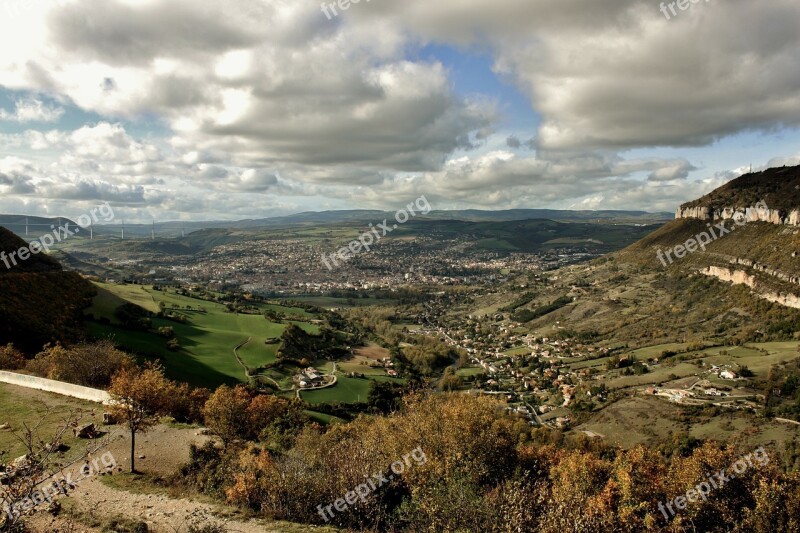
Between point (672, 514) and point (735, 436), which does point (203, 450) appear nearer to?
point (672, 514)

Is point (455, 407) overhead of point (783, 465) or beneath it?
overhead

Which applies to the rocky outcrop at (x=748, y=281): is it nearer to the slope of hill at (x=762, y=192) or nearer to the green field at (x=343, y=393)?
the slope of hill at (x=762, y=192)

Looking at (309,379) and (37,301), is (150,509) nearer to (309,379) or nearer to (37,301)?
(309,379)

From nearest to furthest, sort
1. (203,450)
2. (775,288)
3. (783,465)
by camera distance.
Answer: (203,450)
(783,465)
(775,288)

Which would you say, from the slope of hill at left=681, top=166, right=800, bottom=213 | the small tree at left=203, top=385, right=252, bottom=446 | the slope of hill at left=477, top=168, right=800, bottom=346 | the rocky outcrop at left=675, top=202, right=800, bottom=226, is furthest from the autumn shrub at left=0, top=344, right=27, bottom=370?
the slope of hill at left=681, top=166, right=800, bottom=213

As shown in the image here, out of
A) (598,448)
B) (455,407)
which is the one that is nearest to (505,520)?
(455,407)

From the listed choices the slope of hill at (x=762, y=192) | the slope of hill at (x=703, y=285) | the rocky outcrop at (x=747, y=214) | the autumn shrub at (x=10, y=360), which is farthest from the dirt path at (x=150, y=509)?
the slope of hill at (x=762, y=192)
